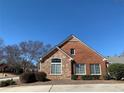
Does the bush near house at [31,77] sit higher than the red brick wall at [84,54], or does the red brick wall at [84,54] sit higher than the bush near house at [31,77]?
the red brick wall at [84,54]

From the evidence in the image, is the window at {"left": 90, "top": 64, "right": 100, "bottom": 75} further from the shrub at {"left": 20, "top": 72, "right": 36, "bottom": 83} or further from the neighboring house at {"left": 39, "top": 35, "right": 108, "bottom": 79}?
the shrub at {"left": 20, "top": 72, "right": 36, "bottom": 83}

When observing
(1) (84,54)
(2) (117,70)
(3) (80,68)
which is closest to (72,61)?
(3) (80,68)

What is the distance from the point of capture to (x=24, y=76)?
97.1 feet

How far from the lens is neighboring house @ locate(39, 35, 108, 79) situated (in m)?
35.4

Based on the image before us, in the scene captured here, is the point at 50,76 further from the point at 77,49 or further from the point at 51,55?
the point at 77,49

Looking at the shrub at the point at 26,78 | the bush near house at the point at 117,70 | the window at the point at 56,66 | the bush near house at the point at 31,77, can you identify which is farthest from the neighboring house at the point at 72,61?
the shrub at the point at 26,78

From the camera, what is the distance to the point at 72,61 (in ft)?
119

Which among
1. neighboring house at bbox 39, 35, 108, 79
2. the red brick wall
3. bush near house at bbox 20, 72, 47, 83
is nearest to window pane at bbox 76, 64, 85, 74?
neighboring house at bbox 39, 35, 108, 79

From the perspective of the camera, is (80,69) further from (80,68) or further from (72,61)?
(72,61)

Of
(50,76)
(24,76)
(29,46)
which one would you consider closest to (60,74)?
(50,76)

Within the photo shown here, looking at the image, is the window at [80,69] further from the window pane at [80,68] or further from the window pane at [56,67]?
the window pane at [56,67]

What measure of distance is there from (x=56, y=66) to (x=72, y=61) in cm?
264

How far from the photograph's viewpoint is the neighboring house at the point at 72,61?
35.4m

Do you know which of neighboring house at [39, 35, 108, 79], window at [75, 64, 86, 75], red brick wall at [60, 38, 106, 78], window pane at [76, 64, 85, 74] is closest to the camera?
neighboring house at [39, 35, 108, 79]
